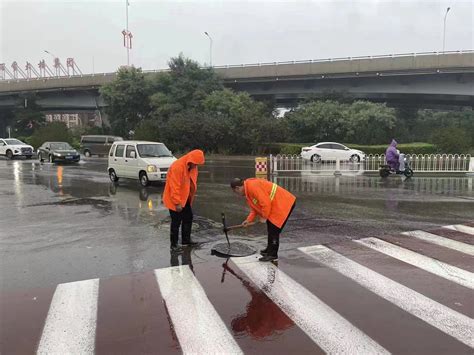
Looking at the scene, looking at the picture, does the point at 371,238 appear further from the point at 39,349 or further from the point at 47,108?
the point at 47,108

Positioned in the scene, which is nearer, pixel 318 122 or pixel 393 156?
pixel 393 156

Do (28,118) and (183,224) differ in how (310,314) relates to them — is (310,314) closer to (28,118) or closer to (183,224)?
(183,224)

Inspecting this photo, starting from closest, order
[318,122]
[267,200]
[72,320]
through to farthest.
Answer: [72,320], [267,200], [318,122]

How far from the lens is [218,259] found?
261 inches

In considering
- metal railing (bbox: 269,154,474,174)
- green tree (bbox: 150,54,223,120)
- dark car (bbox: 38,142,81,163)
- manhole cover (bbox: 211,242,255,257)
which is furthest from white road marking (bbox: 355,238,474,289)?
green tree (bbox: 150,54,223,120)

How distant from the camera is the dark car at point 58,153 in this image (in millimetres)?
29141

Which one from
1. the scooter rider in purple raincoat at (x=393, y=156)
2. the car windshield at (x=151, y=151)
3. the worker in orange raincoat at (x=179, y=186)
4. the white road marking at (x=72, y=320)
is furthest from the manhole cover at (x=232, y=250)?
the scooter rider in purple raincoat at (x=393, y=156)

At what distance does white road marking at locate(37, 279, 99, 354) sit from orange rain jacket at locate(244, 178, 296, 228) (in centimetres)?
242

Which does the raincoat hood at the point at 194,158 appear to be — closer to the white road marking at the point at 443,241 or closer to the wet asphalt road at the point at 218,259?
the wet asphalt road at the point at 218,259

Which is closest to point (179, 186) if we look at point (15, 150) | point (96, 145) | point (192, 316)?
point (192, 316)

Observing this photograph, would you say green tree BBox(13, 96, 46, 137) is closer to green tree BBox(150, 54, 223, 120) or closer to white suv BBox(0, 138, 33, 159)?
green tree BBox(150, 54, 223, 120)

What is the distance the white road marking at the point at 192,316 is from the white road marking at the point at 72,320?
2.68 ft

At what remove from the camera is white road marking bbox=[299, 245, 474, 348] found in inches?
169

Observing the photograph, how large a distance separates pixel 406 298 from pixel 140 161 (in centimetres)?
1215
